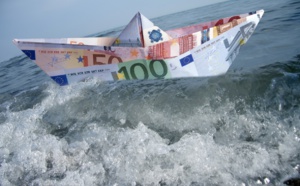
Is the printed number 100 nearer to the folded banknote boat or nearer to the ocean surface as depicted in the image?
the folded banknote boat

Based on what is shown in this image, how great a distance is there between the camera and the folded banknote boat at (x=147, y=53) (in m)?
5.46

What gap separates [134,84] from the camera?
7520 mm

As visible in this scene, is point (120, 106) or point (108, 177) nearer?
point (108, 177)

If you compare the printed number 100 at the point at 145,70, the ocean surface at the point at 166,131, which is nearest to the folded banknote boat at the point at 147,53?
the printed number 100 at the point at 145,70

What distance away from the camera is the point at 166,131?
15.6 ft

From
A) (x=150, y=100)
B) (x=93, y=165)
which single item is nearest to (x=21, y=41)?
(x=150, y=100)

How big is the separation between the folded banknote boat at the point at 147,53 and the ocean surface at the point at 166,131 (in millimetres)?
616

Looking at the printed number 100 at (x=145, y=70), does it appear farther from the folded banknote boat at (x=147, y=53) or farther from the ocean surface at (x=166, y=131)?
the ocean surface at (x=166, y=131)

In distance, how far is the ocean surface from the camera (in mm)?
3525

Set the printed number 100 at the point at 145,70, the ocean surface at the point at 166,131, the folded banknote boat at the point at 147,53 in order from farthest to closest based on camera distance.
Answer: the printed number 100 at the point at 145,70
the folded banknote boat at the point at 147,53
the ocean surface at the point at 166,131

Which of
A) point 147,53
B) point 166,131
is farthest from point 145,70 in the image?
point 166,131

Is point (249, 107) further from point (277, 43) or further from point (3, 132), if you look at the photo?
point (3, 132)

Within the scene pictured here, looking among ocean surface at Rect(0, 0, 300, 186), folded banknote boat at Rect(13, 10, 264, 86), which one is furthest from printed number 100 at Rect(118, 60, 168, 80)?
ocean surface at Rect(0, 0, 300, 186)

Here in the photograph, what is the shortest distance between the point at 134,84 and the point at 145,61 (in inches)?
74.3
